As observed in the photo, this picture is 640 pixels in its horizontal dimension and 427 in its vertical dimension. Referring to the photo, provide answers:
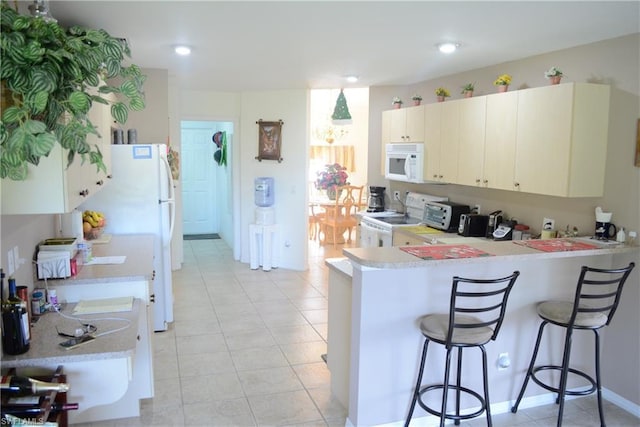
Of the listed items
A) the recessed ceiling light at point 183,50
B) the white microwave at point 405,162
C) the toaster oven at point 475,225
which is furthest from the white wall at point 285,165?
the toaster oven at point 475,225

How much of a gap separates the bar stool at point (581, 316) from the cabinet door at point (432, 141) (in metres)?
1.90

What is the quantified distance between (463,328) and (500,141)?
1920 mm

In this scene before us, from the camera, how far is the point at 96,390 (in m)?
2.29

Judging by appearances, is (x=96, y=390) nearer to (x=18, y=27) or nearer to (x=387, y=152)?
(x=18, y=27)

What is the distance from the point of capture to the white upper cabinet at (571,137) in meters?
3.40

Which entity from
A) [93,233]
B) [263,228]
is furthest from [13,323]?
[263,228]

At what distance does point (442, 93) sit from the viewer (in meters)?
4.94

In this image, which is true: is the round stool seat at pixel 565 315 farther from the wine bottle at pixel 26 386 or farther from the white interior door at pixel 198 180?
the white interior door at pixel 198 180

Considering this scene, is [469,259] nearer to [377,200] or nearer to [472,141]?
[472,141]

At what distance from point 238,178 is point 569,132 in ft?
15.4

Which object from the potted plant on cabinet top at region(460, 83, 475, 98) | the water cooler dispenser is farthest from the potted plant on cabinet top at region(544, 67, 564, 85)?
the water cooler dispenser

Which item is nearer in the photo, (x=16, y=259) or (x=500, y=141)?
(x=16, y=259)

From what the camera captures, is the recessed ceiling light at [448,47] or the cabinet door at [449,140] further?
the cabinet door at [449,140]

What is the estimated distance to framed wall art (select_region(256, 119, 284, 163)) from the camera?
686 cm
